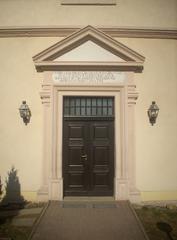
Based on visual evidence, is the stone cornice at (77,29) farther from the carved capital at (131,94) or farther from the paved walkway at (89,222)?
the paved walkway at (89,222)

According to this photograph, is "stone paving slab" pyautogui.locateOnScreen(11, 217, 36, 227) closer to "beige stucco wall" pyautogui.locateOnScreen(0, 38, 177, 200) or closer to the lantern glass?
"beige stucco wall" pyautogui.locateOnScreen(0, 38, 177, 200)

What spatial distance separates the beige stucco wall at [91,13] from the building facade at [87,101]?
0.03m

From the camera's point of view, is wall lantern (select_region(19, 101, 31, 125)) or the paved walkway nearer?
the paved walkway

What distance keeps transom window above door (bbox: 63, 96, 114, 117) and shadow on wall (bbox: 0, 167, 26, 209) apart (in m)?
2.43

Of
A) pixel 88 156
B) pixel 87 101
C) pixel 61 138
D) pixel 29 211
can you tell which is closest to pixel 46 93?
pixel 87 101

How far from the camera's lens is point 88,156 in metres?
9.47

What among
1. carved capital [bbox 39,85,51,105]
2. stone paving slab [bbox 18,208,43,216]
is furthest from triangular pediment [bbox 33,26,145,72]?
stone paving slab [bbox 18,208,43,216]

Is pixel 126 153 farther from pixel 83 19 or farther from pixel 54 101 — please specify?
pixel 83 19

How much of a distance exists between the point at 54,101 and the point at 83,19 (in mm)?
2802

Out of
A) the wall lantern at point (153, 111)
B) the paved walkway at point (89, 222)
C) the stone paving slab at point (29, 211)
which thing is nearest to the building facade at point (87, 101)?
the wall lantern at point (153, 111)

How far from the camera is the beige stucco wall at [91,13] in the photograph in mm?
9609

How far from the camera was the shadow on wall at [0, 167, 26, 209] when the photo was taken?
29.7 feet

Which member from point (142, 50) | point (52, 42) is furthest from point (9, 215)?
point (142, 50)

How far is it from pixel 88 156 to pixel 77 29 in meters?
3.94
